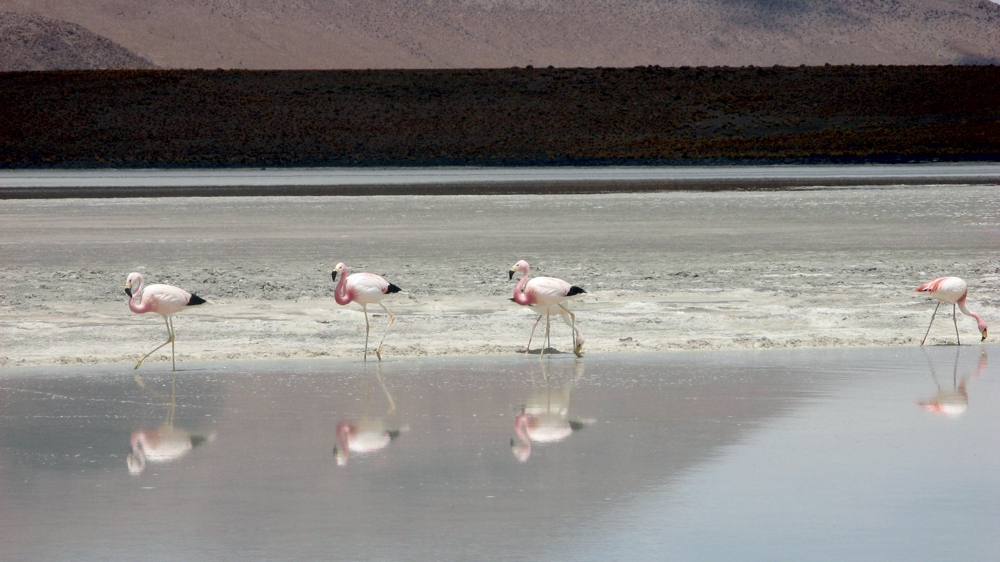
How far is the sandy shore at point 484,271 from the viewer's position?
9.81 meters

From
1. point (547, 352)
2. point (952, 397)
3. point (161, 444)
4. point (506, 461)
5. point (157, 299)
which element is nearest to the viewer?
point (506, 461)

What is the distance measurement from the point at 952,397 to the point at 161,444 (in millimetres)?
4265

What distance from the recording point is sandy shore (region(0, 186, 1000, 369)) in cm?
981

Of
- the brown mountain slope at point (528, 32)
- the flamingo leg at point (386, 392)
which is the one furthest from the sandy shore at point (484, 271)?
the brown mountain slope at point (528, 32)

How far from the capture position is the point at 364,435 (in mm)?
6441

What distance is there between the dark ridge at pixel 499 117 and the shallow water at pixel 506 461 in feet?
119

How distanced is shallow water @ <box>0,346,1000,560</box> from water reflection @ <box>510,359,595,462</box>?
25 mm

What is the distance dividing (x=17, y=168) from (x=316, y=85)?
19885 mm

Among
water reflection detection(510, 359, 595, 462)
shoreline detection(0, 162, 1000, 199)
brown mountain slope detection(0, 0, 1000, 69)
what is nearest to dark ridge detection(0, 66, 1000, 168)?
shoreline detection(0, 162, 1000, 199)

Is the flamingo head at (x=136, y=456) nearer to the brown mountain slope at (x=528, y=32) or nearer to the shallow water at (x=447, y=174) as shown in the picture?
the shallow water at (x=447, y=174)

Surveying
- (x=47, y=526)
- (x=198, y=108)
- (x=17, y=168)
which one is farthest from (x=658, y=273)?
(x=198, y=108)

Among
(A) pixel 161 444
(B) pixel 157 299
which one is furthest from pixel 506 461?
(B) pixel 157 299

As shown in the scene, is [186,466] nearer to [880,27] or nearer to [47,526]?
[47,526]

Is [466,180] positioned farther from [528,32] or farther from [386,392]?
[528,32]
